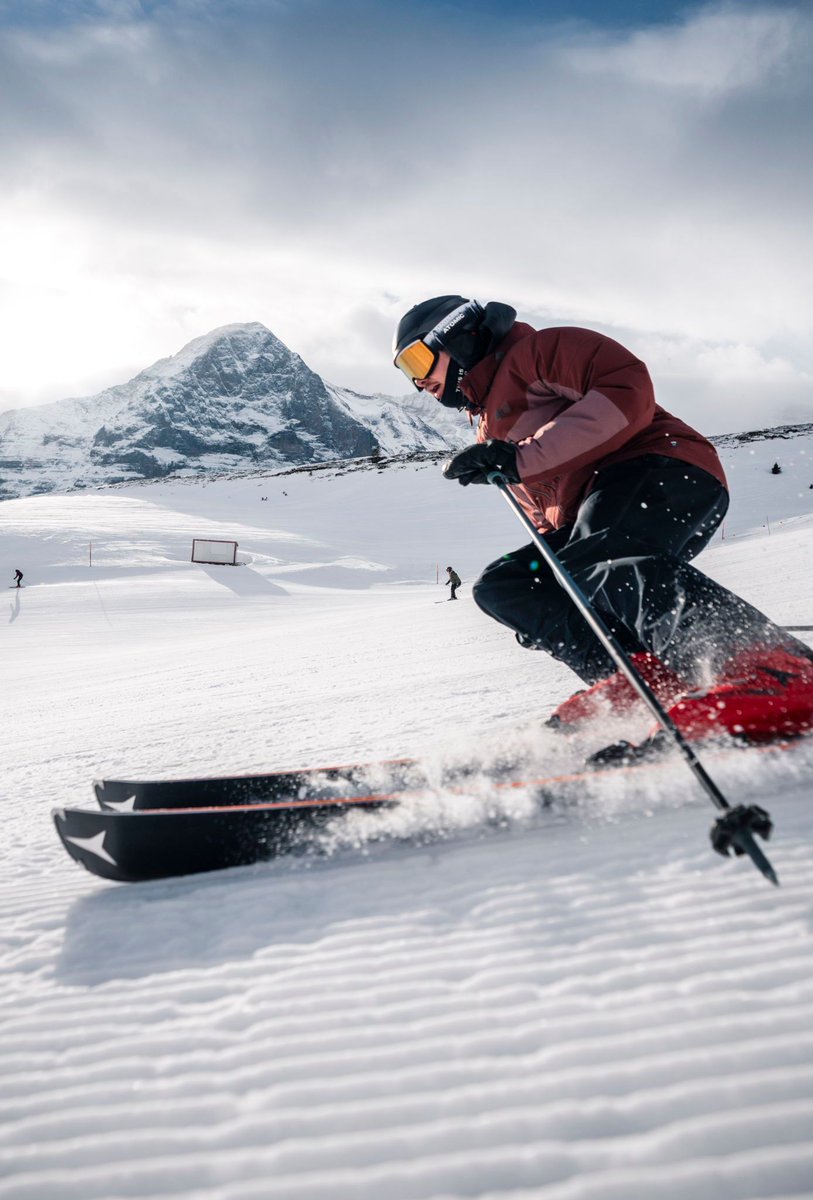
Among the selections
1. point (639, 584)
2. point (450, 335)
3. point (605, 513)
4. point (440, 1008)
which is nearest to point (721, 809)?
point (440, 1008)

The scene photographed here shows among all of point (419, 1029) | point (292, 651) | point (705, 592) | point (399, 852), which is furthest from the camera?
point (292, 651)

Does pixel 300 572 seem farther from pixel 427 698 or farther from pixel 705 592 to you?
pixel 705 592

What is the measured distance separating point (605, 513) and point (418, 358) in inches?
45.6

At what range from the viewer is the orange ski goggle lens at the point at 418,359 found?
2924 millimetres

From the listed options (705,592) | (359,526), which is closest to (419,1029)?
(705,592)

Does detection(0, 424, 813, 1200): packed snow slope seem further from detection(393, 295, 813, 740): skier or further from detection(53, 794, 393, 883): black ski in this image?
detection(393, 295, 813, 740): skier

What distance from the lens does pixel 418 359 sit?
2.97 meters

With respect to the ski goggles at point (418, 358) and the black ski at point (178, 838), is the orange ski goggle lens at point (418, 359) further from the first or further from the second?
the black ski at point (178, 838)

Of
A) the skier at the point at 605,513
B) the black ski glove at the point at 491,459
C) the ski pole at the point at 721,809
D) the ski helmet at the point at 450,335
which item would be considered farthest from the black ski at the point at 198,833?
the ski helmet at the point at 450,335

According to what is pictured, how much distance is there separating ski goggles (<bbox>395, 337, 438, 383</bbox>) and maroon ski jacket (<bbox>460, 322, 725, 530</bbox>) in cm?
19

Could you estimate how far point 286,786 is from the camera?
7.55 feet

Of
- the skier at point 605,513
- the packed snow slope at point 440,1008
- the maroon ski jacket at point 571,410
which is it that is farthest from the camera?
the maroon ski jacket at point 571,410

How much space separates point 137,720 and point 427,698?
2306mm

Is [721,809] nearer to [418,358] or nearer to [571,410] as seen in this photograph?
[571,410]
